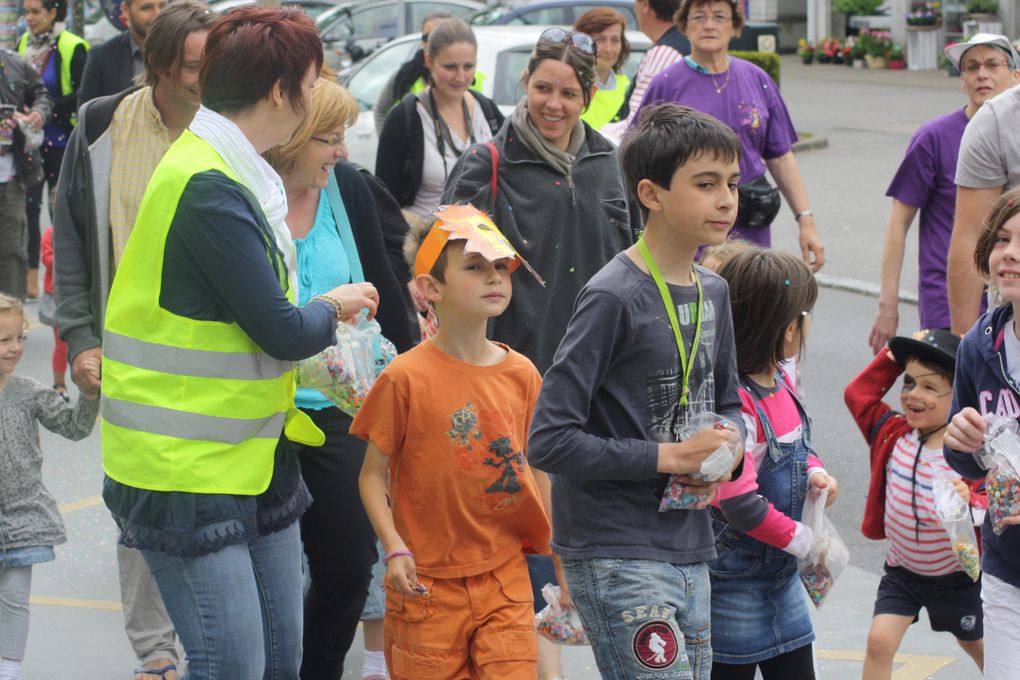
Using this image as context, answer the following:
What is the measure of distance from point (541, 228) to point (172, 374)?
180 cm

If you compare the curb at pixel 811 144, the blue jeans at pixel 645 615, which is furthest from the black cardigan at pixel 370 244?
the curb at pixel 811 144

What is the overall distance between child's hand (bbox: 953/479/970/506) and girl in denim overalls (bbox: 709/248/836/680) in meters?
0.59

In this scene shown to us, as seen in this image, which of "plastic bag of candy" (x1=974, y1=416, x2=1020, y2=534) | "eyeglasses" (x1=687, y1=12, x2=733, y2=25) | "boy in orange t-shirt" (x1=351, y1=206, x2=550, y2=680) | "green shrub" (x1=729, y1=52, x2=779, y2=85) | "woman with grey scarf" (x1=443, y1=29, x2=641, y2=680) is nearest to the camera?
"plastic bag of candy" (x1=974, y1=416, x2=1020, y2=534)

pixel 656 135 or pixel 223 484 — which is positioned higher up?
pixel 656 135

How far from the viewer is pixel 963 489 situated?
4.40 m

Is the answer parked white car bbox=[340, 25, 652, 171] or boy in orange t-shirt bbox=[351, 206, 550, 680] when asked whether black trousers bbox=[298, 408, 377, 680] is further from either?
parked white car bbox=[340, 25, 652, 171]

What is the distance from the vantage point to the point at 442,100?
22.8 feet

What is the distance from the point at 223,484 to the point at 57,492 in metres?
4.15

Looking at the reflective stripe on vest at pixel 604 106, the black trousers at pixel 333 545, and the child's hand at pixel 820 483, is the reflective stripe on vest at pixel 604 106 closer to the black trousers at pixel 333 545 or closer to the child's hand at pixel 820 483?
the black trousers at pixel 333 545

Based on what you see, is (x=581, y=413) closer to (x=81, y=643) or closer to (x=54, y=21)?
(x=81, y=643)

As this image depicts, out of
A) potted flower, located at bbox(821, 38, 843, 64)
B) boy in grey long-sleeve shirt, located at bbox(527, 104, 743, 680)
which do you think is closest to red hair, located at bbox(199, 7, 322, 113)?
boy in grey long-sleeve shirt, located at bbox(527, 104, 743, 680)

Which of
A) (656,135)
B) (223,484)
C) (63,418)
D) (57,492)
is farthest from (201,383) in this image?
(57,492)

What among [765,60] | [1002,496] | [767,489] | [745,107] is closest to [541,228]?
[767,489]

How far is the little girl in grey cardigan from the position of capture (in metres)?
4.84
